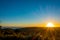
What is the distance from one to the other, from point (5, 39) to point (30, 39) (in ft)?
11.2

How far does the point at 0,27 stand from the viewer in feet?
124

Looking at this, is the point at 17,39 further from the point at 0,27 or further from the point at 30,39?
the point at 0,27

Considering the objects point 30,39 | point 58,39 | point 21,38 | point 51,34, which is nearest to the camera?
point 58,39

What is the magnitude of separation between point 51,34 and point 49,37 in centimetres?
57

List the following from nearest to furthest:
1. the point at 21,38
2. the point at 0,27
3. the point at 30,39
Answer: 1. the point at 30,39
2. the point at 21,38
3. the point at 0,27

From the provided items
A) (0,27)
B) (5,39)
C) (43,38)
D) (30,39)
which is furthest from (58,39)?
(0,27)

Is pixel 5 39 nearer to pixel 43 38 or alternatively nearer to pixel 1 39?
pixel 1 39

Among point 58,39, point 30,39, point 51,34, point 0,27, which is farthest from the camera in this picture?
point 0,27

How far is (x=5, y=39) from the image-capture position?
851 inches

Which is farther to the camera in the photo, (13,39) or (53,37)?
(13,39)

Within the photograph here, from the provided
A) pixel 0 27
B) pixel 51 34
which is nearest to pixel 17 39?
pixel 51 34

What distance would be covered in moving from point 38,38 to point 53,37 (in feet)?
8.00

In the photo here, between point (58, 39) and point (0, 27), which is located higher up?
point (0, 27)

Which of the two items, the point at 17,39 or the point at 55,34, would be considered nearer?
the point at 55,34
